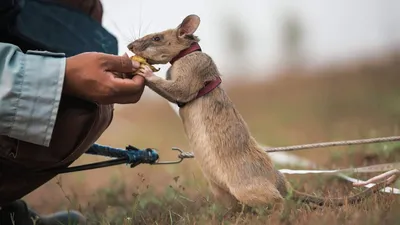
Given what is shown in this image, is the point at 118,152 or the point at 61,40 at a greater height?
the point at 61,40

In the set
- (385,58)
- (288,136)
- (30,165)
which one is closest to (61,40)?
(30,165)

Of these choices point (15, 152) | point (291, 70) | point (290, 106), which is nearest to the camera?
point (15, 152)

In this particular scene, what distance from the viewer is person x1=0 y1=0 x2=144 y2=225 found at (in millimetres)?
1503

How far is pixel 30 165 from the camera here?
177 centimetres

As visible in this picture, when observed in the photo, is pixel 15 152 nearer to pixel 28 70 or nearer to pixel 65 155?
pixel 65 155

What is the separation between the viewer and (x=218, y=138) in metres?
1.74

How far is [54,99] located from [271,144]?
2.41 meters

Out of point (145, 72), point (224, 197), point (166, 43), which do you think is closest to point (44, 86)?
point (145, 72)

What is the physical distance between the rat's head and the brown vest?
21 centimetres

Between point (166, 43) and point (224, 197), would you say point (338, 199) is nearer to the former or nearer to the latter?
point (224, 197)

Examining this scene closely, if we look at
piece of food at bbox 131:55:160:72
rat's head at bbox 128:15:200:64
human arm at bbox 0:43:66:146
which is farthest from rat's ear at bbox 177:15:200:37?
human arm at bbox 0:43:66:146

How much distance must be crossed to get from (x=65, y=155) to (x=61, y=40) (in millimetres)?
776

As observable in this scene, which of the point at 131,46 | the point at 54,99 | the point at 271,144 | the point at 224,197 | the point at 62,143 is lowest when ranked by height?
the point at 271,144

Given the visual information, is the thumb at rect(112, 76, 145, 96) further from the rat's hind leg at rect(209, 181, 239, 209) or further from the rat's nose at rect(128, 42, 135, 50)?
the rat's hind leg at rect(209, 181, 239, 209)
